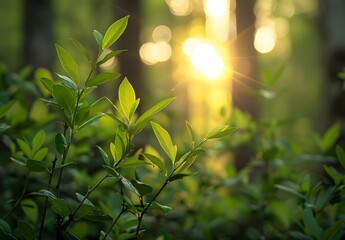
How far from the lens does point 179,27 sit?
21766 millimetres

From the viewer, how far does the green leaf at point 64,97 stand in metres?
0.99

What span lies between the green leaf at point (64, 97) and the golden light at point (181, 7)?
726 inches

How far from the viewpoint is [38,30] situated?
5734mm

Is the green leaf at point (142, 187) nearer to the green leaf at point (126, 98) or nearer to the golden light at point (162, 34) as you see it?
the green leaf at point (126, 98)

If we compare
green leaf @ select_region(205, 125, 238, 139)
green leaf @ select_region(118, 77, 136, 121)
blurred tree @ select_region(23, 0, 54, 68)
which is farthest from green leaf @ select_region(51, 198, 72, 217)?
blurred tree @ select_region(23, 0, 54, 68)

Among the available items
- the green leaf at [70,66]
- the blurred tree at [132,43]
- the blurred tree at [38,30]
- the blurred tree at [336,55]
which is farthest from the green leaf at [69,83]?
the blurred tree at [132,43]

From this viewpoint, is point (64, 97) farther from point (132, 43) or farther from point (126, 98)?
point (132, 43)

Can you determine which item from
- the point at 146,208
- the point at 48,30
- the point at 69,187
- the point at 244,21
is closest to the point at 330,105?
the point at 69,187

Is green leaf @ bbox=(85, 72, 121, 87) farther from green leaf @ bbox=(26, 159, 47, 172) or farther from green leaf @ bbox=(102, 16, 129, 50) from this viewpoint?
green leaf @ bbox=(26, 159, 47, 172)

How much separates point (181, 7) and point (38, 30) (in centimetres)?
1536

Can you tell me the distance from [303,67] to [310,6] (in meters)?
3.94

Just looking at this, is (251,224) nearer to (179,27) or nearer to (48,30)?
(48,30)

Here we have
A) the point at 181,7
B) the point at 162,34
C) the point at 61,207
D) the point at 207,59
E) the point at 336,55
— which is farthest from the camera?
the point at 162,34

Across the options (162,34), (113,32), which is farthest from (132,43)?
(162,34)
